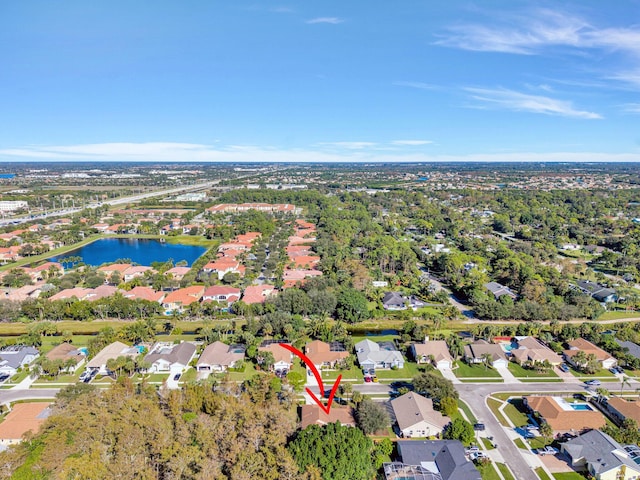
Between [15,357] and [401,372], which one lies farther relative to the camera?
[15,357]

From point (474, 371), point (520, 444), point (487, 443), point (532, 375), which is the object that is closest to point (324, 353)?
point (474, 371)

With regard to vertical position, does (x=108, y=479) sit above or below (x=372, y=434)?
above

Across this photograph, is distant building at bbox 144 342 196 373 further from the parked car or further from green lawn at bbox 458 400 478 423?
the parked car

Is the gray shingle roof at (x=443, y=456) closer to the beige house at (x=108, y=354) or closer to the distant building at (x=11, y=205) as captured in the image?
the beige house at (x=108, y=354)

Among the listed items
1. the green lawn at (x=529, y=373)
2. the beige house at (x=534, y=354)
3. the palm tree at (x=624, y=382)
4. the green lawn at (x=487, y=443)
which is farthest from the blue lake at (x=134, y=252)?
the palm tree at (x=624, y=382)

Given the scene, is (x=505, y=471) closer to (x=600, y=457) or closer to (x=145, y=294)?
(x=600, y=457)

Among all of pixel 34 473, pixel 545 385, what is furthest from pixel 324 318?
pixel 34 473

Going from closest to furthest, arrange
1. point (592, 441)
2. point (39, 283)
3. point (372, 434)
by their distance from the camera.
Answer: point (592, 441), point (372, 434), point (39, 283)

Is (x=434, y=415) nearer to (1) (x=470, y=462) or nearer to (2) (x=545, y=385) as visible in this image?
(1) (x=470, y=462)
